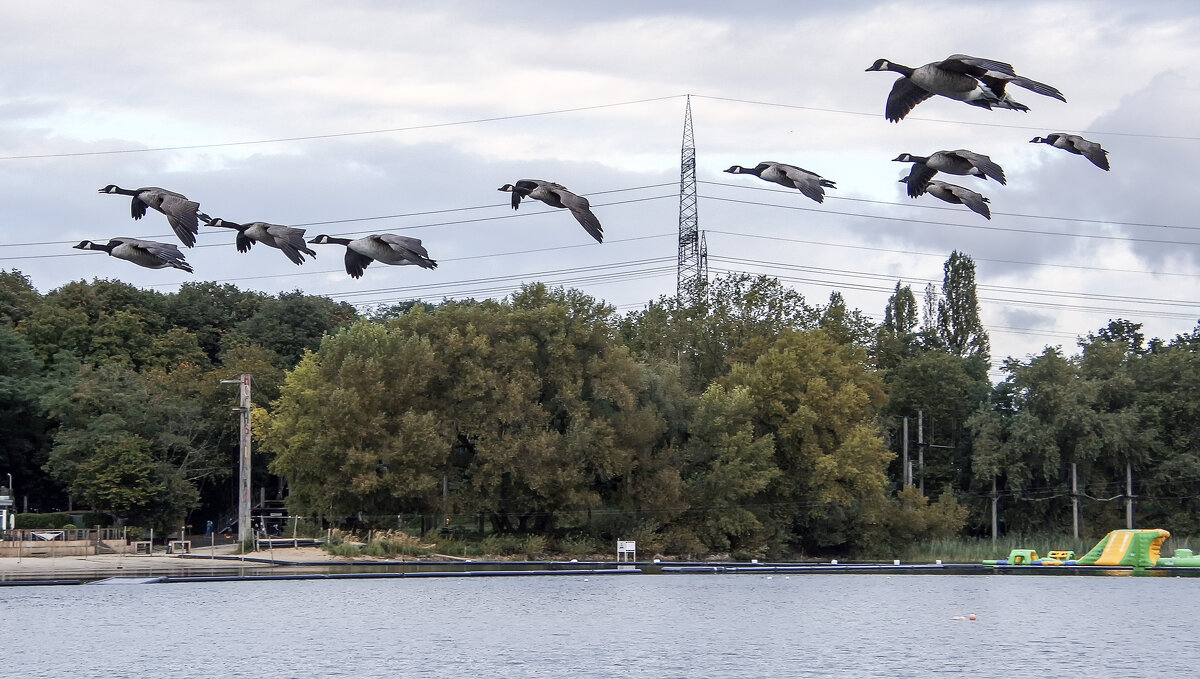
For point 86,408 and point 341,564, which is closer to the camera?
point 341,564

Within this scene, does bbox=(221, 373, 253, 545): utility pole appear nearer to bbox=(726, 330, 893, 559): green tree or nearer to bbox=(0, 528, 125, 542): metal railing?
bbox=(0, 528, 125, 542): metal railing

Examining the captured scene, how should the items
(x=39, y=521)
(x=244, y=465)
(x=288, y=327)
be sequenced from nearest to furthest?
(x=244, y=465)
(x=39, y=521)
(x=288, y=327)

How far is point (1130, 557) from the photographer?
7706 centimetres

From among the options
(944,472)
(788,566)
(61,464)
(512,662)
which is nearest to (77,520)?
(61,464)

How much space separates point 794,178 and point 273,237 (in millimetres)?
9068

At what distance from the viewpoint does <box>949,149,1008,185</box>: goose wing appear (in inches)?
851

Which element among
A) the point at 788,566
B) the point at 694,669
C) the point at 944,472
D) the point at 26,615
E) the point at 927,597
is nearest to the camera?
the point at 694,669

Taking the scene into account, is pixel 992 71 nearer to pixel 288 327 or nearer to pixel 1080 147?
pixel 1080 147

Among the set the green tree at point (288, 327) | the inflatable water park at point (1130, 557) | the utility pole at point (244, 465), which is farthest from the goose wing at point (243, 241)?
the green tree at point (288, 327)

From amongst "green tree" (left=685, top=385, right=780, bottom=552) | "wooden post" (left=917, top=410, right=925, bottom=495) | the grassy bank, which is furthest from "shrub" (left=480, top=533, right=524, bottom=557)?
"wooden post" (left=917, top=410, right=925, bottom=495)

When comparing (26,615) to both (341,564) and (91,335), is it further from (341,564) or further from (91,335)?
(91,335)

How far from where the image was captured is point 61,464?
83.5 m

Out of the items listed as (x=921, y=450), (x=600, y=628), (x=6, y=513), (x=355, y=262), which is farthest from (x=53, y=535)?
(x=355, y=262)

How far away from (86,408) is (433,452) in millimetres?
24735
